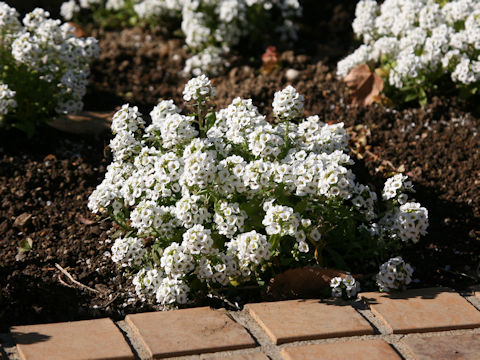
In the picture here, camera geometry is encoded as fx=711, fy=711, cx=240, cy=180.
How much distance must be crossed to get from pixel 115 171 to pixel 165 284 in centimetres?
65

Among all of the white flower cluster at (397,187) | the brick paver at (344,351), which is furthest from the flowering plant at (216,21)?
the brick paver at (344,351)

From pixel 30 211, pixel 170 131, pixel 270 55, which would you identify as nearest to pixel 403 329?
pixel 170 131

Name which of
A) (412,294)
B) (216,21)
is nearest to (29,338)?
(412,294)

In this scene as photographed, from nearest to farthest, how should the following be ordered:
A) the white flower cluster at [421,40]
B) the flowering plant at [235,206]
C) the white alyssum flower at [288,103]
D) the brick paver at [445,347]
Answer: the brick paver at [445,347], the flowering plant at [235,206], the white alyssum flower at [288,103], the white flower cluster at [421,40]

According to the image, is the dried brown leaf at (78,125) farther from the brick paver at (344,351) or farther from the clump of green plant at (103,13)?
the brick paver at (344,351)

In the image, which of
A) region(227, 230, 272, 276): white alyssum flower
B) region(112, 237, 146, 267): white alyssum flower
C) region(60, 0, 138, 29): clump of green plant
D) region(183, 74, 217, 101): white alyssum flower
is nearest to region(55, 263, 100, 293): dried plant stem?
region(112, 237, 146, 267): white alyssum flower

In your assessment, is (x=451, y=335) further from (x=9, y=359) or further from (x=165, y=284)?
(x=9, y=359)

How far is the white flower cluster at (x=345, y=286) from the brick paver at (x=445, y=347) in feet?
1.13

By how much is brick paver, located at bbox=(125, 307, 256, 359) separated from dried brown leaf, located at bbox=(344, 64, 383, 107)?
2.31 metres

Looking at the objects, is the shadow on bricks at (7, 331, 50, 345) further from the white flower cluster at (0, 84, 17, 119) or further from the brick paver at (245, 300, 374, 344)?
the white flower cluster at (0, 84, 17, 119)

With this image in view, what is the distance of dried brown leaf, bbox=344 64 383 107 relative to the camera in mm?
4672

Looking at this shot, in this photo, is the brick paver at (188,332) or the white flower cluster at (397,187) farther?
the white flower cluster at (397,187)

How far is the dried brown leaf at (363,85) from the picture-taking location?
4.67m

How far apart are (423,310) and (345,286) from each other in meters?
0.33
